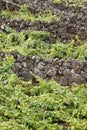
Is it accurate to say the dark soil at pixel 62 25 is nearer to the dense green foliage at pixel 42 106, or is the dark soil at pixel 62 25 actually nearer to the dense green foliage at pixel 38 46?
the dense green foliage at pixel 38 46

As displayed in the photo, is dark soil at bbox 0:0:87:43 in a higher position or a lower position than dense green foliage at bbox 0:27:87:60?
higher

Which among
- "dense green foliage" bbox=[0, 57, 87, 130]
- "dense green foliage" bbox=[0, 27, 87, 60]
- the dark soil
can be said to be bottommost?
"dense green foliage" bbox=[0, 57, 87, 130]

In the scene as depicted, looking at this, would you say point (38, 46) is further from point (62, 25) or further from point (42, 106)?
point (42, 106)

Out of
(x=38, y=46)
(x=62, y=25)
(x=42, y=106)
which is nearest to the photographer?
(x=42, y=106)

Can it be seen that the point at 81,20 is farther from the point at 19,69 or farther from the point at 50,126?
the point at 50,126

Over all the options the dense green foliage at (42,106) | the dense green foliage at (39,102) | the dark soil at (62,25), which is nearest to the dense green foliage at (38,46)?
the dense green foliage at (39,102)

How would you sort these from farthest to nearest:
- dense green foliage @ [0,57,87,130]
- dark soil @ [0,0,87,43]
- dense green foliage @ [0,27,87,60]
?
dark soil @ [0,0,87,43] → dense green foliage @ [0,27,87,60] → dense green foliage @ [0,57,87,130]

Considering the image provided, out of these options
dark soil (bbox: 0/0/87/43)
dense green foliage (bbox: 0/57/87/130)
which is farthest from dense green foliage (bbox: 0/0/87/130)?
dark soil (bbox: 0/0/87/43)

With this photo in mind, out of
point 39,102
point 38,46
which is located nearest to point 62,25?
point 38,46

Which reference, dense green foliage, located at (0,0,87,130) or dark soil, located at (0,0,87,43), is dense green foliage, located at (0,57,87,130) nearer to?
dense green foliage, located at (0,0,87,130)

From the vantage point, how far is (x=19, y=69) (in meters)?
11.4

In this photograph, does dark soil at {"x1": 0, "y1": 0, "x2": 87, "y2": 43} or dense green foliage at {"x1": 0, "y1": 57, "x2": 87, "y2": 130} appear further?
dark soil at {"x1": 0, "y1": 0, "x2": 87, "y2": 43}

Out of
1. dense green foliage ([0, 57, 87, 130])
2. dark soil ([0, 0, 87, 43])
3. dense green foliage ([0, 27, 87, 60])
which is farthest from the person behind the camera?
dark soil ([0, 0, 87, 43])

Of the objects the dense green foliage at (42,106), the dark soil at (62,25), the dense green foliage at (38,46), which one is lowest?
the dense green foliage at (42,106)
